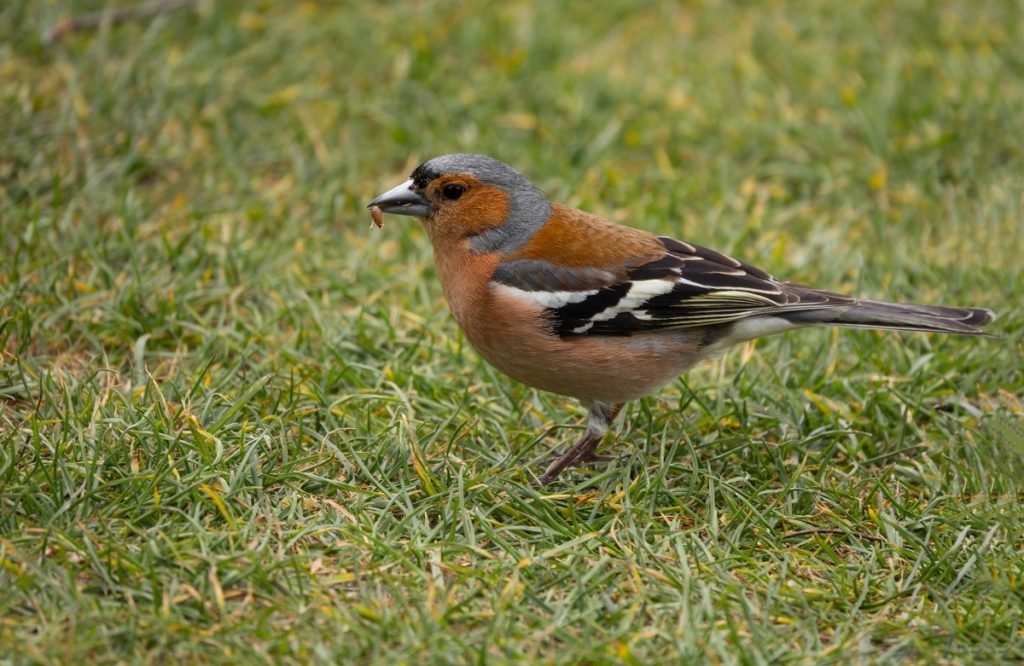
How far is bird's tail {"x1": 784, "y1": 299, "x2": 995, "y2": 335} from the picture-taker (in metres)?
4.58

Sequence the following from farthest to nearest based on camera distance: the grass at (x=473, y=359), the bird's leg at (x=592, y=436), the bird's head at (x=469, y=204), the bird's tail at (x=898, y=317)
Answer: the bird's head at (x=469, y=204) < the bird's leg at (x=592, y=436) < the bird's tail at (x=898, y=317) < the grass at (x=473, y=359)

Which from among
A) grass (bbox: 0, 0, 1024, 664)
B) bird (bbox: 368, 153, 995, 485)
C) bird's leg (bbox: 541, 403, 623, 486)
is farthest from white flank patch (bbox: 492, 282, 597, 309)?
grass (bbox: 0, 0, 1024, 664)

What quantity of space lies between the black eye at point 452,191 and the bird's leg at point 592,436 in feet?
3.62

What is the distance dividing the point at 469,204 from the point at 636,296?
0.85 meters

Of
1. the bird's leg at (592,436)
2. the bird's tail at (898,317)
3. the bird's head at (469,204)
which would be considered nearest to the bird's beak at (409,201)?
the bird's head at (469,204)

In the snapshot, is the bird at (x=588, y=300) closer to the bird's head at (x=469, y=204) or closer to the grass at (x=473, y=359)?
the bird's head at (x=469, y=204)

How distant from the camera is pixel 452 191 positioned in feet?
16.2

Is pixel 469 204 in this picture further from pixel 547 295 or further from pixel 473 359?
pixel 473 359

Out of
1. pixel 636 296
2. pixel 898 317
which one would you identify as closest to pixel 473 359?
pixel 636 296

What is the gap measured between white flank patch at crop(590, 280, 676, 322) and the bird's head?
1.67ft

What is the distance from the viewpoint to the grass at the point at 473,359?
3678 mm

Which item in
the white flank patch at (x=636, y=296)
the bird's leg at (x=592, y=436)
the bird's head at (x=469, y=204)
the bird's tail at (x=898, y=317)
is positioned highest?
the bird's head at (x=469, y=204)

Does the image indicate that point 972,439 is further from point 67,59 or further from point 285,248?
point 67,59

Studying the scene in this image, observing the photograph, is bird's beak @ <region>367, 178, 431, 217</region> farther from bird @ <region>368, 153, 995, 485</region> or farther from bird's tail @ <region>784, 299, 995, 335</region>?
bird's tail @ <region>784, 299, 995, 335</region>
